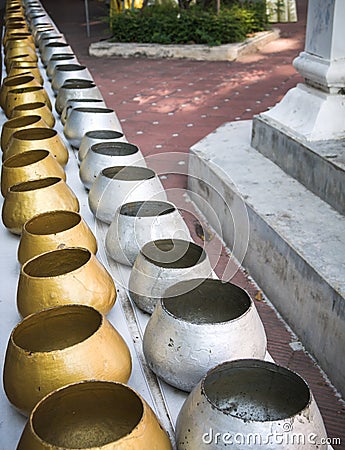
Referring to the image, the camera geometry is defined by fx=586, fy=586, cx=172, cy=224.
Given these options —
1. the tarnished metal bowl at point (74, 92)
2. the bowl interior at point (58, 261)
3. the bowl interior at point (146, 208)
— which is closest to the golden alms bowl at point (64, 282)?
the bowl interior at point (58, 261)

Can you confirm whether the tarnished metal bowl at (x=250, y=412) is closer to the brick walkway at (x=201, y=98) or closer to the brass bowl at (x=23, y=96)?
the brick walkway at (x=201, y=98)

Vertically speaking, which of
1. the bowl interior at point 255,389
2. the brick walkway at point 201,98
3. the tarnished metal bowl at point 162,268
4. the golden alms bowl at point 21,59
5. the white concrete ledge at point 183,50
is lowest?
the brick walkway at point 201,98

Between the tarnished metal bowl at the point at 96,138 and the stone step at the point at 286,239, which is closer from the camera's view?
the tarnished metal bowl at the point at 96,138

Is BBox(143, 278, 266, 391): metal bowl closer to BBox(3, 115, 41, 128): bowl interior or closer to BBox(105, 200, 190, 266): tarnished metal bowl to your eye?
BBox(105, 200, 190, 266): tarnished metal bowl

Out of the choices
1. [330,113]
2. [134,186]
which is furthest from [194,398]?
[330,113]

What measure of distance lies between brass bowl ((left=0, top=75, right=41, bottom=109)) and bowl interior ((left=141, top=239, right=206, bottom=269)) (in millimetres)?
1510

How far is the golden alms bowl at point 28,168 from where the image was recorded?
5.55ft

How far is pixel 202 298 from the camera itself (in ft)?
4.09

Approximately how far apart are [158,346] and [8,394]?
11.0 inches

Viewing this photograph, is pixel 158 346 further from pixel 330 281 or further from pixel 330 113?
pixel 330 113

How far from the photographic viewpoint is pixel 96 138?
2037 millimetres

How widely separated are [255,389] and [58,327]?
40 centimetres

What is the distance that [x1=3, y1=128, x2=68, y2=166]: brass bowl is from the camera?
1862mm

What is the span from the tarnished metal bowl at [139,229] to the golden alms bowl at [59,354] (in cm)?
34
